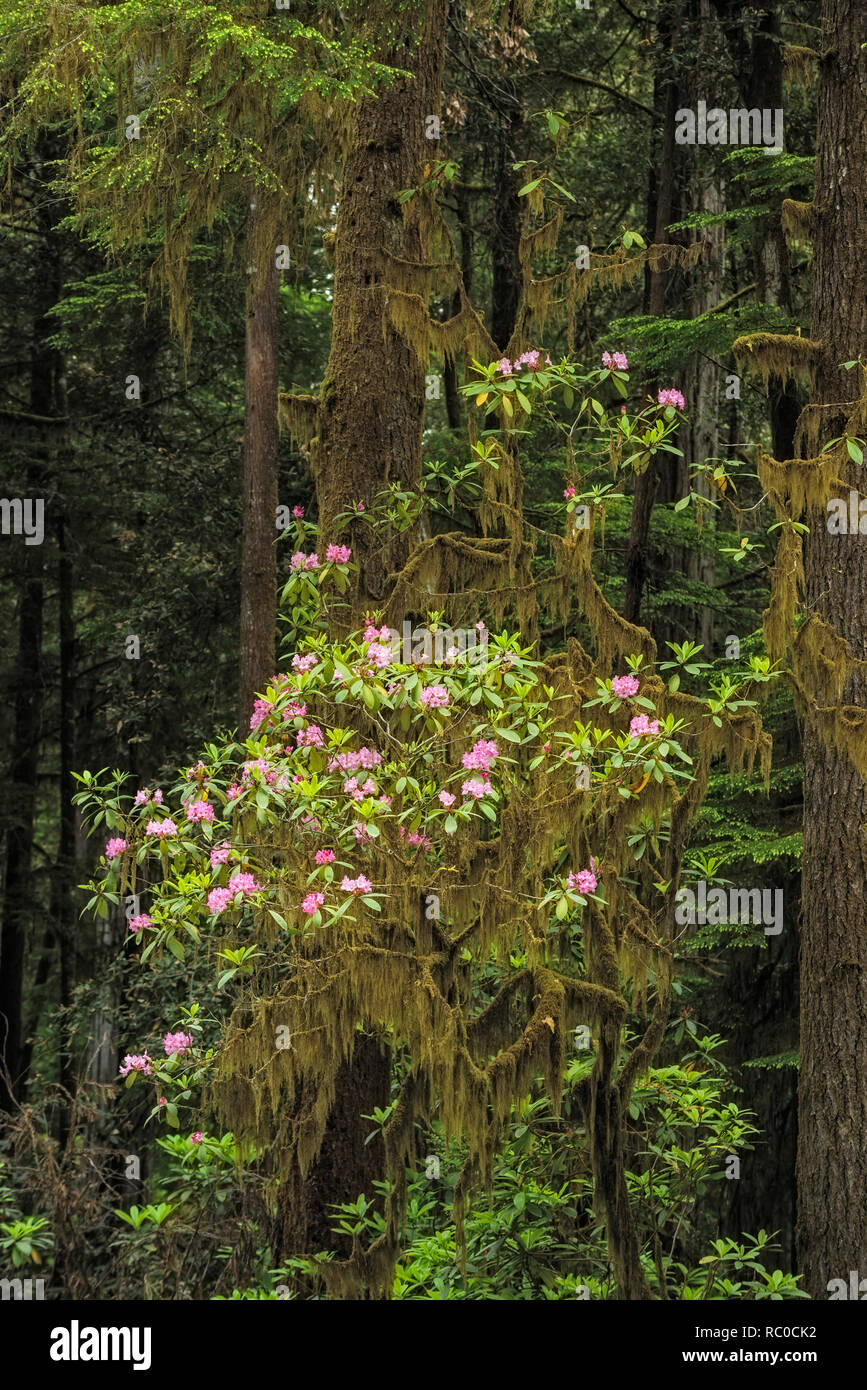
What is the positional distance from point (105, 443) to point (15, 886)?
499 cm

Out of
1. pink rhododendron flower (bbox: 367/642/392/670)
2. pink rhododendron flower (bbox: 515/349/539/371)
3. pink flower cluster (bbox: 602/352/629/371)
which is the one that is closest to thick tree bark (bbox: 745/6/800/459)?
pink flower cluster (bbox: 602/352/629/371)

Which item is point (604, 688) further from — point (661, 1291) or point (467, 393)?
point (661, 1291)

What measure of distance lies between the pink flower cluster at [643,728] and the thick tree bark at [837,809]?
5.19ft

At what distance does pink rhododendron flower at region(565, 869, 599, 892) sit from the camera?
5.39m

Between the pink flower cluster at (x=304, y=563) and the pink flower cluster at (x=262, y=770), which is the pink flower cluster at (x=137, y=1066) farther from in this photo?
the pink flower cluster at (x=304, y=563)

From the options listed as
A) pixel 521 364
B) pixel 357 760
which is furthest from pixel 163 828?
pixel 521 364

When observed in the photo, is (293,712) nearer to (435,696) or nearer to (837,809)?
(435,696)

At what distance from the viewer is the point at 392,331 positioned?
7.43 metres

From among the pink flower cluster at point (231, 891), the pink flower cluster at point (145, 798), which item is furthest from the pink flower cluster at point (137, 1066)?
the pink flower cluster at point (145, 798)

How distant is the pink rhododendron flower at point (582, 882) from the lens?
17.7 feet

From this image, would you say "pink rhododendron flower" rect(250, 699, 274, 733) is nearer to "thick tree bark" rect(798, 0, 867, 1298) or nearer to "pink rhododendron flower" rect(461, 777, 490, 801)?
"pink rhododendron flower" rect(461, 777, 490, 801)

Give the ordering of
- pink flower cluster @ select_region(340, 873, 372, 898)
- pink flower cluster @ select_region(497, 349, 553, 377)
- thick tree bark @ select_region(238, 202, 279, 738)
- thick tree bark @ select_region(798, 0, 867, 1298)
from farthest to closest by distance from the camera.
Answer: thick tree bark @ select_region(238, 202, 279, 738) < thick tree bark @ select_region(798, 0, 867, 1298) < pink flower cluster @ select_region(497, 349, 553, 377) < pink flower cluster @ select_region(340, 873, 372, 898)

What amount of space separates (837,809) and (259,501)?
7.11 metres

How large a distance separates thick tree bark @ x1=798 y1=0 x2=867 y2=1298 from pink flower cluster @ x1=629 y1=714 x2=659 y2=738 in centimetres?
158
